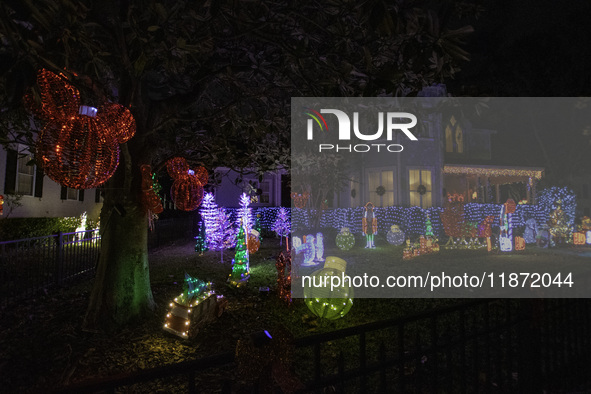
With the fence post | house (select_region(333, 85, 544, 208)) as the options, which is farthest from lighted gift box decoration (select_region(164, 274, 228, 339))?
house (select_region(333, 85, 544, 208))

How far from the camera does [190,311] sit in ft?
17.8

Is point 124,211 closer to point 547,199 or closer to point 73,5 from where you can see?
point 73,5

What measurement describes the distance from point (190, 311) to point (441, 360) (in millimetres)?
3789

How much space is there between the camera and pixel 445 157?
22.4 meters

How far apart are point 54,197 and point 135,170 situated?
12426 mm

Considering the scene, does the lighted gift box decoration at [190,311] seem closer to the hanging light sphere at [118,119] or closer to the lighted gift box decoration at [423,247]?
the hanging light sphere at [118,119]

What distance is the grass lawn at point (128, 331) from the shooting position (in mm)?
4598

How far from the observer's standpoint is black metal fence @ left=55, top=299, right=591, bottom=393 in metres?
2.50

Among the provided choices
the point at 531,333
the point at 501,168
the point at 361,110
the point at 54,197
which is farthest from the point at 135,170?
the point at 501,168

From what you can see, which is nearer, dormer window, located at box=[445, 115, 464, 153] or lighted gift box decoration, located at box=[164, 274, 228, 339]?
lighted gift box decoration, located at box=[164, 274, 228, 339]

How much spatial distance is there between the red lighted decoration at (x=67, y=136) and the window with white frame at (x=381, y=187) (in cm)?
1977

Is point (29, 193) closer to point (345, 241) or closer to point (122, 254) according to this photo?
point (122, 254)

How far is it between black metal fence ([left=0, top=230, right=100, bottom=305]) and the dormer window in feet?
68.4

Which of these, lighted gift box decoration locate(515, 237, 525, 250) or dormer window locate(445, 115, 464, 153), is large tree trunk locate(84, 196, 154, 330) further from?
dormer window locate(445, 115, 464, 153)
